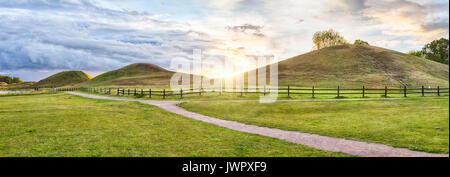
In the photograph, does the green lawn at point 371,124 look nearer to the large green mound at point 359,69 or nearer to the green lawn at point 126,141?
the green lawn at point 126,141

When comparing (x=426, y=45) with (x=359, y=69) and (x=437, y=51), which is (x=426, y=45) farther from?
(x=359, y=69)

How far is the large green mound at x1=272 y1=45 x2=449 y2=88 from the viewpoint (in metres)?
77.0

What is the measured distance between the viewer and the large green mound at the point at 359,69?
77.0m

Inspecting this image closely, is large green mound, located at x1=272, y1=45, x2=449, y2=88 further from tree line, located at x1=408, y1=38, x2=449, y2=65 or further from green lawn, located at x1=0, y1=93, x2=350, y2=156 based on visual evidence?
green lawn, located at x1=0, y1=93, x2=350, y2=156

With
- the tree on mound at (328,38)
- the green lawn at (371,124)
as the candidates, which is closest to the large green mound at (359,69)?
the tree on mound at (328,38)

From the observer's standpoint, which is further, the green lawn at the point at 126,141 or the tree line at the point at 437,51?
the tree line at the point at 437,51

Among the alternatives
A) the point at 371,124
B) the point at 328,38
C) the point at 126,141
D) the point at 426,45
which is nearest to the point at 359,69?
the point at 328,38

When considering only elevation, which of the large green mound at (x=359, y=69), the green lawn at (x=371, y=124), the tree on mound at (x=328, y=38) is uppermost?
the tree on mound at (x=328, y=38)

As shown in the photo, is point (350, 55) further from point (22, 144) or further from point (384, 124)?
point (22, 144)

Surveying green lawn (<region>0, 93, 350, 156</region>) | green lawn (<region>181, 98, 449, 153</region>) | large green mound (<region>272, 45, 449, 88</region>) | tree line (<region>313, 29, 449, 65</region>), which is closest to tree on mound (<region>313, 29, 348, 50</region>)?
tree line (<region>313, 29, 449, 65</region>)

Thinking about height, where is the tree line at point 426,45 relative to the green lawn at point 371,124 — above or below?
above

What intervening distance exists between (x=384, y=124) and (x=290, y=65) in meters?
98.4

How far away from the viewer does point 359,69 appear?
299 ft
